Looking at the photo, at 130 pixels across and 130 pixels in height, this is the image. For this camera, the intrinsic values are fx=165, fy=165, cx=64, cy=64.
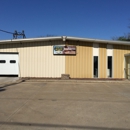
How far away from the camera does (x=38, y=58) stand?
611 inches

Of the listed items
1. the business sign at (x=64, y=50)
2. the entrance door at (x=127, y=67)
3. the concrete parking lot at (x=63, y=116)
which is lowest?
the concrete parking lot at (x=63, y=116)

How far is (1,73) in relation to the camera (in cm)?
1586

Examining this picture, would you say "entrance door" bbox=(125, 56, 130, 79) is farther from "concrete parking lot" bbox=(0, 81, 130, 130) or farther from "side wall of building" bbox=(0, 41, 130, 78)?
Result: "concrete parking lot" bbox=(0, 81, 130, 130)

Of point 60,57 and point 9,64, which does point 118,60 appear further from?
point 9,64

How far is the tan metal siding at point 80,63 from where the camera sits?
1554 cm

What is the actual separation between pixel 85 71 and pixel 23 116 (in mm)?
11204

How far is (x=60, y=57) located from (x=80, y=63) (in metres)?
1.96

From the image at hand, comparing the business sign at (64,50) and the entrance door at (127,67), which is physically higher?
the business sign at (64,50)

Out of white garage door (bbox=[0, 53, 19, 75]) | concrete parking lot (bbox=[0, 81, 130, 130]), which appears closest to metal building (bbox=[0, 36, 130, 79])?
white garage door (bbox=[0, 53, 19, 75])

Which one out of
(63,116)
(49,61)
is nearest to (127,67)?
(49,61)

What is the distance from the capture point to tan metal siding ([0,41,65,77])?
1552 centimetres

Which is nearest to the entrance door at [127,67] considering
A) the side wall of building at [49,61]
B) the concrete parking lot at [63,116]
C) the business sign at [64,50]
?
the side wall of building at [49,61]

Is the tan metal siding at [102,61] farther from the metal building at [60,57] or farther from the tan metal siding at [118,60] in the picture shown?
the tan metal siding at [118,60]

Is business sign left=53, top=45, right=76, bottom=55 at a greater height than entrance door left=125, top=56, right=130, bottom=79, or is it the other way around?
business sign left=53, top=45, right=76, bottom=55
